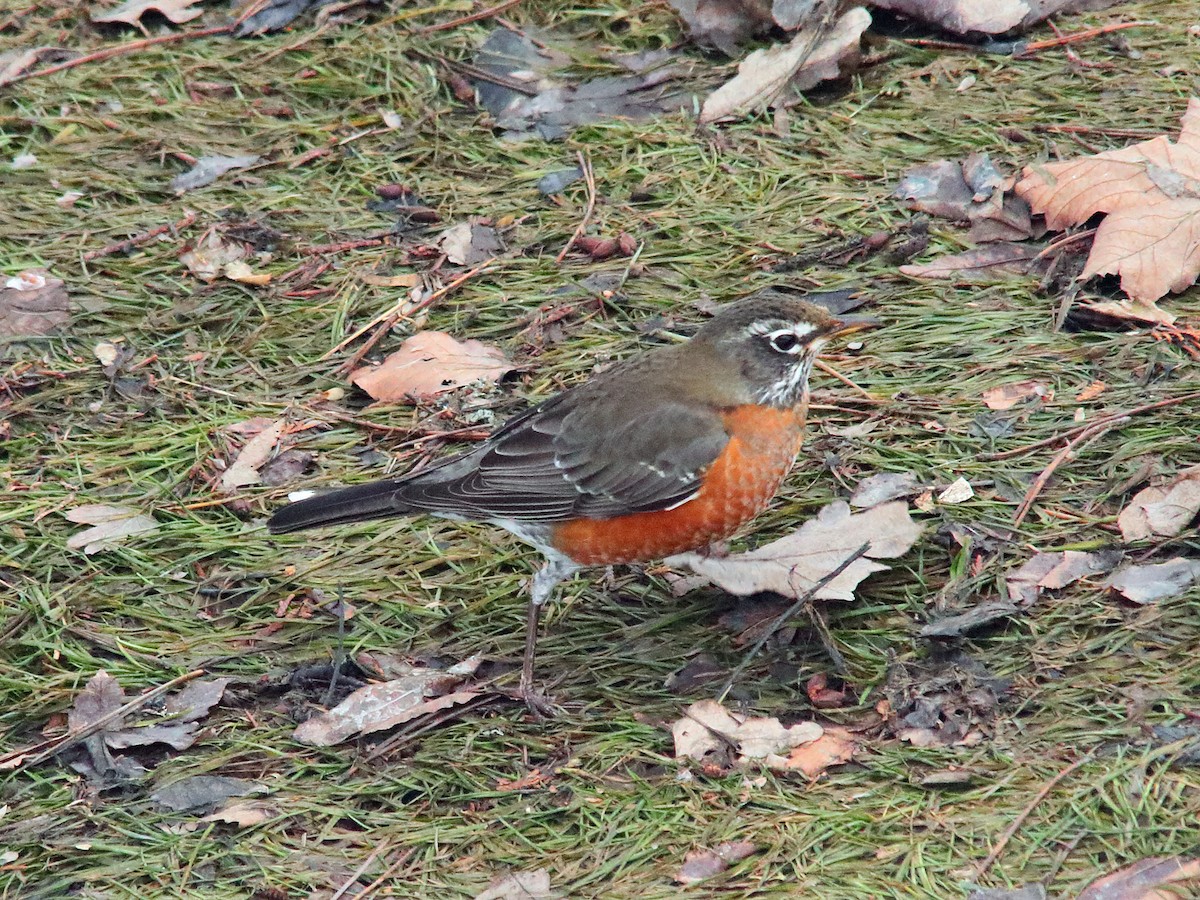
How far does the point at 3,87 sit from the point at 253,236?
1.95 m

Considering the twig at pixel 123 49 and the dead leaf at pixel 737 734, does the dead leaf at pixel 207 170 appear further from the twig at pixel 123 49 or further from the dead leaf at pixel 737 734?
the dead leaf at pixel 737 734

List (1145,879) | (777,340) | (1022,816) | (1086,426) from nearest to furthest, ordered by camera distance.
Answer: (1145,879) < (1022,816) < (777,340) < (1086,426)

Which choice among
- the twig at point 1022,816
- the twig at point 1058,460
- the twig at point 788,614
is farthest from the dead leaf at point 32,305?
the twig at point 1022,816

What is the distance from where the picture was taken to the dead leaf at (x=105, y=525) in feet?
17.1

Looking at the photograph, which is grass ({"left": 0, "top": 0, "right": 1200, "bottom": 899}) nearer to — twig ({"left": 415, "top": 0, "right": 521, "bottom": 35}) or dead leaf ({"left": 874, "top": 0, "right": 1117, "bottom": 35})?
twig ({"left": 415, "top": 0, "right": 521, "bottom": 35})

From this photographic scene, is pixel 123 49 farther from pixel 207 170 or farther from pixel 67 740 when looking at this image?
pixel 67 740

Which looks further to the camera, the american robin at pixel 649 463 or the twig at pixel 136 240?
the twig at pixel 136 240

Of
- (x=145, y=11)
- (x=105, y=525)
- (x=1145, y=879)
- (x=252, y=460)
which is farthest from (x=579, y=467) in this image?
(x=145, y=11)

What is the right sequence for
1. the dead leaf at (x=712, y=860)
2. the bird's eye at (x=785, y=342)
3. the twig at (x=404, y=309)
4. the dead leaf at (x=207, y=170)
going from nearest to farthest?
the dead leaf at (x=712, y=860), the bird's eye at (x=785, y=342), the twig at (x=404, y=309), the dead leaf at (x=207, y=170)

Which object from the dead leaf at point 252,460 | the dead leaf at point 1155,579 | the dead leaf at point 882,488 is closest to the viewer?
the dead leaf at point 1155,579

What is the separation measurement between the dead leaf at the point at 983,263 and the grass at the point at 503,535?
3.4 inches

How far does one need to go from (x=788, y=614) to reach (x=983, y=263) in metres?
2.13

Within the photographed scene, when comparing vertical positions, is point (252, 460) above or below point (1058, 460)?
below

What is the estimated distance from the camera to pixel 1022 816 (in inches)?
142
